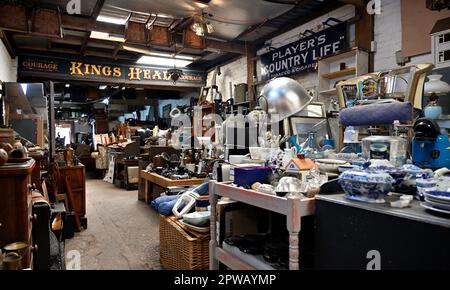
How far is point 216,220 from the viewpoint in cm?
211

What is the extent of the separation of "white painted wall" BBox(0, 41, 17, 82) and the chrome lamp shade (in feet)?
16.6

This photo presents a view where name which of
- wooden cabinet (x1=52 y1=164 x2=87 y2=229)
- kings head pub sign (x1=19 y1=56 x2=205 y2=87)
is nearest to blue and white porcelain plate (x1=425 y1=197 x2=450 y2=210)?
wooden cabinet (x1=52 y1=164 x2=87 y2=229)

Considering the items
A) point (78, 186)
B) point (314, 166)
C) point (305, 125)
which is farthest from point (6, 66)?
point (314, 166)

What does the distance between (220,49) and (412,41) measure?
3.71m

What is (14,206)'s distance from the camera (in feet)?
5.34

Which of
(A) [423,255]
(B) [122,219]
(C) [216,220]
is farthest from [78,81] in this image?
(A) [423,255]

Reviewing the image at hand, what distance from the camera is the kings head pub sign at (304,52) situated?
459 centimetres

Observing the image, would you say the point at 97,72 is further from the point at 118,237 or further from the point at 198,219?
the point at 198,219

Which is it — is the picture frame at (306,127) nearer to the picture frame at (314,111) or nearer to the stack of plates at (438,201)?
the picture frame at (314,111)

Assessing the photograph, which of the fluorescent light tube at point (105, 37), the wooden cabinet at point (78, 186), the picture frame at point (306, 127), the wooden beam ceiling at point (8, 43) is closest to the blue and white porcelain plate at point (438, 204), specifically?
the picture frame at point (306, 127)

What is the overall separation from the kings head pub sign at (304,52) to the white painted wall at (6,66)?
15.4ft

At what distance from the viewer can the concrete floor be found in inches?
124

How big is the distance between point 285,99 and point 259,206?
849 millimetres

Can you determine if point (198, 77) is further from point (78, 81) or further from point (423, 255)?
point (423, 255)
